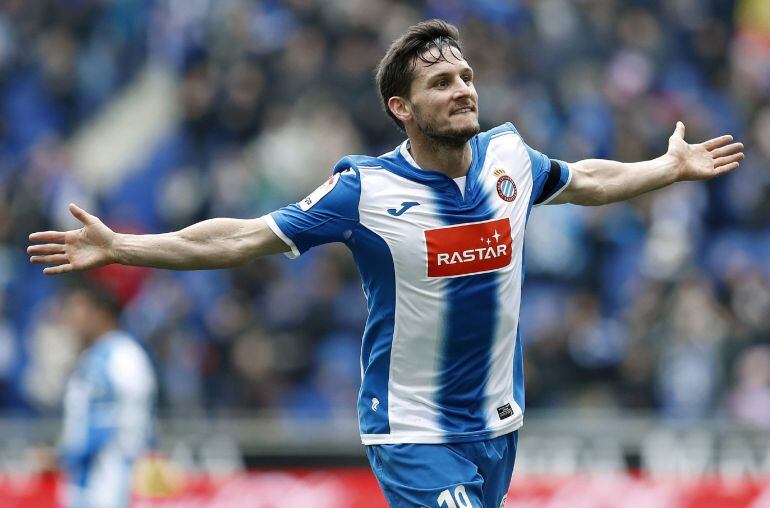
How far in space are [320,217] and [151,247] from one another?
28.9 inches

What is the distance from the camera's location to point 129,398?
32.3 feet

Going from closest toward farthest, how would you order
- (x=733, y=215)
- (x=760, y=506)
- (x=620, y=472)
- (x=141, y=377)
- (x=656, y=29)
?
(x=141, y=377), (x=760, y=506), (x=620, y=472), (x=733, y=215), (x=656, y=29)

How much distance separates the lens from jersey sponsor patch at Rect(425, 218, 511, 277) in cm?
672

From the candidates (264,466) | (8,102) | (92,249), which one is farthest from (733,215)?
(92,249)

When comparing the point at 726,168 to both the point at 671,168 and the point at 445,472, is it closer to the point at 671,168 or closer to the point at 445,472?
the point at 671,168

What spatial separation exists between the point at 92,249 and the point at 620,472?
6.77 m

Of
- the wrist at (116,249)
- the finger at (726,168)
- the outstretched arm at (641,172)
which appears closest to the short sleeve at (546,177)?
the outstretched arm at (641,172)

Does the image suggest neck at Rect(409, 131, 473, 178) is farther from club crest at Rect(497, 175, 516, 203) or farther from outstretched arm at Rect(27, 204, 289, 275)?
outstretched arm at Rect(27, 204, 289, 275)

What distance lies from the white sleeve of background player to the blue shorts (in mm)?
3211

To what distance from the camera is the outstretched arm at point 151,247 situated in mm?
6527

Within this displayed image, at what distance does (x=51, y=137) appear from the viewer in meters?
17.3

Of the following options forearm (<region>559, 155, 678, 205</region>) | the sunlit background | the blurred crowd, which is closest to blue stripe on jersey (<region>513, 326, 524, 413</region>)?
forearm (<region>559, 155, 678, 205</region>)

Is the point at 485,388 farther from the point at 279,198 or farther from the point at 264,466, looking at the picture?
the point at 279,198

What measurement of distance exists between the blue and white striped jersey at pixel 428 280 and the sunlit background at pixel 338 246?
4.83m
